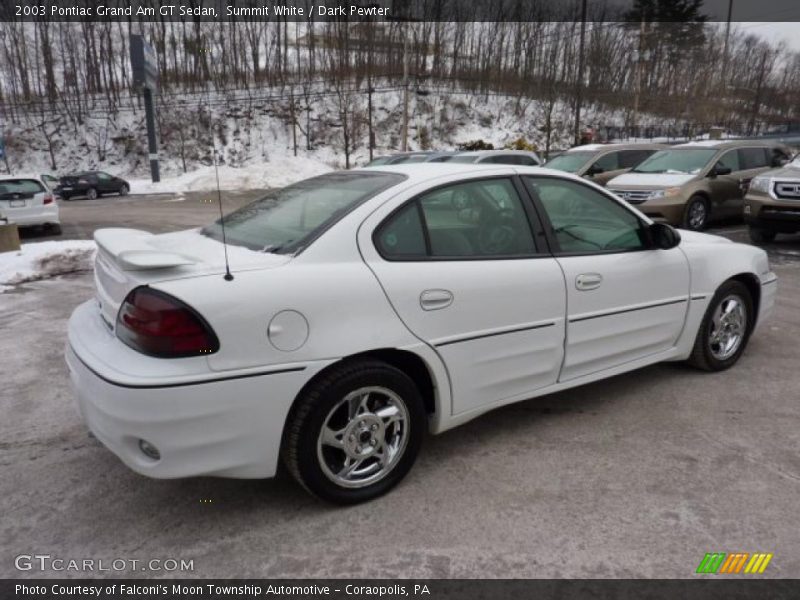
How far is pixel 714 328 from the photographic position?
4.25m

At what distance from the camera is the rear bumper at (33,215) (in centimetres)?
1273

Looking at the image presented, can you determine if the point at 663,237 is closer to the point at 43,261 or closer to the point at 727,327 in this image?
the point at 727,327

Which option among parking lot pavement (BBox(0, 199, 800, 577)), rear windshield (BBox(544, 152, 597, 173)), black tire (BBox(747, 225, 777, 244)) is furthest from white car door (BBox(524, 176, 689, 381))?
rear windshield (BBox(544, 152, 597, 173))

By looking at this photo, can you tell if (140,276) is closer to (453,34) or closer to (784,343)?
(784,343)

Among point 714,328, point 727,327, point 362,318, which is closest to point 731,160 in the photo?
point 727,327

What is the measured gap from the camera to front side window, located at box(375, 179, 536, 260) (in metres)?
2.88

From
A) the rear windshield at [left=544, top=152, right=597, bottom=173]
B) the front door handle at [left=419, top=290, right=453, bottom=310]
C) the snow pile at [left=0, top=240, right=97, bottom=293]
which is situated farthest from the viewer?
the rear windshield at [left=544, top=152, right=597, bottom=173]

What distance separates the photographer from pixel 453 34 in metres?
48.3

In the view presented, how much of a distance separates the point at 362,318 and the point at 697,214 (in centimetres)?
996

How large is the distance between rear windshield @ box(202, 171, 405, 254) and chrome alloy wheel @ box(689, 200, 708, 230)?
8.94 metres

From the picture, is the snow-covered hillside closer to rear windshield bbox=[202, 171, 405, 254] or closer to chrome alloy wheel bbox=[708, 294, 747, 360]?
chrome alloy wheel bbox=[708, 294, 747, 360]

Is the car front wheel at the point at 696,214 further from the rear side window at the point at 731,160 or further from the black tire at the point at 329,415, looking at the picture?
the black tire at the point at 329,415

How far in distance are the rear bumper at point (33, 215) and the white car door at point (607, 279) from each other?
1281 cm
